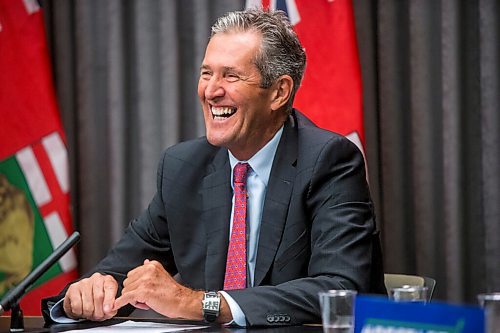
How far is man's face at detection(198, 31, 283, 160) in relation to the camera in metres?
2.56

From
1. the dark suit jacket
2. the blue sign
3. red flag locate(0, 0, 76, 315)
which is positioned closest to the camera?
the blue sign

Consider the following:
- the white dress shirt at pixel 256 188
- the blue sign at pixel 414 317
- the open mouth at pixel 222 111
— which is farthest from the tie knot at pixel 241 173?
the blue sign at pixel 414 317

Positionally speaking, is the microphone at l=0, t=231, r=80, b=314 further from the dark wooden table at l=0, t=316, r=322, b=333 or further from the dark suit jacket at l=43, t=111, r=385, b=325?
the dark suit jacket at l=43, t=111, r=385, b=325

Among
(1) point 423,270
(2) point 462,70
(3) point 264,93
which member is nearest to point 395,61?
(2) point 462,70

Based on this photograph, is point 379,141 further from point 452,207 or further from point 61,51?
point 61,51

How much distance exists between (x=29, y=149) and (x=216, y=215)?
4.91ft

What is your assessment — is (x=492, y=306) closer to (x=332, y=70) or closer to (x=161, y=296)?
(x=161, y=296)

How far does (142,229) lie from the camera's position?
2732mm

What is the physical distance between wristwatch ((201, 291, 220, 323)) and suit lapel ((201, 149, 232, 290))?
36 cm

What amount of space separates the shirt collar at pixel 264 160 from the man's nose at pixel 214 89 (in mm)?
204

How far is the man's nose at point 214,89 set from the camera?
8.41 feet

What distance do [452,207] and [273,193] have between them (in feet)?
4.67

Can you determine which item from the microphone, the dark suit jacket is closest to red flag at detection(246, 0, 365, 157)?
the dark suit jacket

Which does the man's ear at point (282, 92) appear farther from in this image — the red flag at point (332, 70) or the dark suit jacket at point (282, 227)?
the red flag at point (332, 70)
